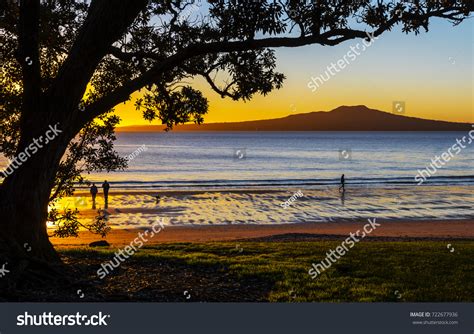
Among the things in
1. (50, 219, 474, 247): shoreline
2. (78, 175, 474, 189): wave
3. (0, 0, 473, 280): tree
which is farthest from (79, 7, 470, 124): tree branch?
(78, 175, 474, 189): wave

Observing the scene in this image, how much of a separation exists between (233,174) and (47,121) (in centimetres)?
7548

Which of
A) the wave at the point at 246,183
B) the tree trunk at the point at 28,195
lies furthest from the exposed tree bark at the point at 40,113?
the wave at the point at 246,183

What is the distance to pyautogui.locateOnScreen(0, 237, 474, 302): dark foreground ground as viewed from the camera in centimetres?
1083

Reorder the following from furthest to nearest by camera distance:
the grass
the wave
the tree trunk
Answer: the wave
the tree trunk
the grass

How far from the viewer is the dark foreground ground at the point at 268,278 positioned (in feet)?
35.5

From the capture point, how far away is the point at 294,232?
31.8 m

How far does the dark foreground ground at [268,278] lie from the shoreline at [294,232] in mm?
10516

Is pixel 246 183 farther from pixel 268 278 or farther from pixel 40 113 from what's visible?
pixel 40 113

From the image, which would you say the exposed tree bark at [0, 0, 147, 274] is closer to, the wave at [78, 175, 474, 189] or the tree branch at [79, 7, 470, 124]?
the tree branch at [79, 7, 470, 124]

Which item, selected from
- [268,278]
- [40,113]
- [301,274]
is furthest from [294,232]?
[40,113]

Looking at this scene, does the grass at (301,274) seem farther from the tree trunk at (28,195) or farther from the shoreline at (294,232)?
the shoreline at (294,232)

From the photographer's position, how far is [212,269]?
1428cm

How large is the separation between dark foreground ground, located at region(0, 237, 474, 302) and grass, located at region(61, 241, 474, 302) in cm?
2
